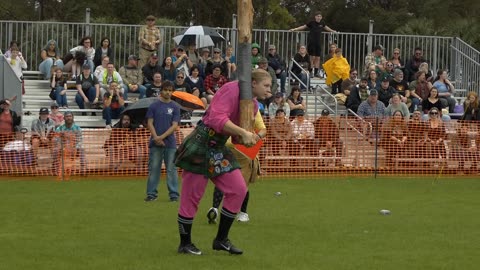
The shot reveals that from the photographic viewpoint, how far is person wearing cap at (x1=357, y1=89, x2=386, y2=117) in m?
22.6

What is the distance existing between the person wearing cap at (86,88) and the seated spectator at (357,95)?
547cm

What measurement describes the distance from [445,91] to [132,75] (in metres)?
7.06

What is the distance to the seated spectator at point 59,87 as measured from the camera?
23141mm

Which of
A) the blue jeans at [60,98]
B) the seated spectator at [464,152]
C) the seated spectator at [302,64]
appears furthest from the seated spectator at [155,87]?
the seated spectator at [464,152]

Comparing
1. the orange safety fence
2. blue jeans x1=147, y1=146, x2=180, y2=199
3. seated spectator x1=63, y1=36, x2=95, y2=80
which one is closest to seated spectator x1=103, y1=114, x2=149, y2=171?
the orange safety fence

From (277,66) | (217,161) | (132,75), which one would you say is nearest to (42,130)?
(132,75)

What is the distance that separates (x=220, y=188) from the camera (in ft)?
31.2

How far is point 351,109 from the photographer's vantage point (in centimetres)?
2397

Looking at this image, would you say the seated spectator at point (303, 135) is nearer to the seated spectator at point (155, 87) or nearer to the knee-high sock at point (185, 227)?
the seated spectator at point (155, 87)

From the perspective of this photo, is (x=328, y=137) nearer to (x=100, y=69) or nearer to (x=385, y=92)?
(x=385, y=92)

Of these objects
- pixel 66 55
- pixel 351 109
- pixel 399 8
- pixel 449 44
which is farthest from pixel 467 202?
pixel 399 8

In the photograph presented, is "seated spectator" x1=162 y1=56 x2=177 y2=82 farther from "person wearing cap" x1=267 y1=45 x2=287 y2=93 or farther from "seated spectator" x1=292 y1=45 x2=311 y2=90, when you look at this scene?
"seated spectator" x1=292 y1=45 x2=311 y2=90

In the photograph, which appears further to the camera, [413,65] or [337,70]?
[413,65]

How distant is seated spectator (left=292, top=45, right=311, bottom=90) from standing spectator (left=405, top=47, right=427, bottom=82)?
2.36 metres
